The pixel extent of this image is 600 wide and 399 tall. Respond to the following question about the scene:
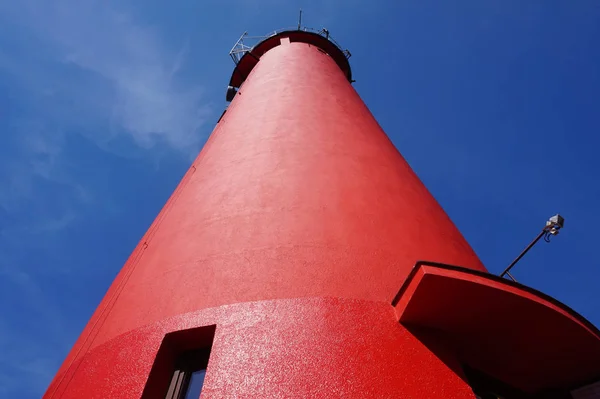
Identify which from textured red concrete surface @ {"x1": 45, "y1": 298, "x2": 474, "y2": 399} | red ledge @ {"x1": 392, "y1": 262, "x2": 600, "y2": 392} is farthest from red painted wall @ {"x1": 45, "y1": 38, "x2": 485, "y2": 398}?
red ledge @ {"x1": 392, "y1": 262, "x2": 600, "y2": 392}

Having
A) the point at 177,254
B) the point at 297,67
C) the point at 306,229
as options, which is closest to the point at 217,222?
the point at 177,254

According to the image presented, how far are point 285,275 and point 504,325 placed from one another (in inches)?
82.5

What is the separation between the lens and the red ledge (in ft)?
11.9

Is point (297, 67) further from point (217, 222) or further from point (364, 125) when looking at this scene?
point (217, 222)

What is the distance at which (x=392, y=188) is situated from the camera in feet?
17.4

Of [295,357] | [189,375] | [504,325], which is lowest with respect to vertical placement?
[295,357]

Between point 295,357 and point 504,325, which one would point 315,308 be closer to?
point 295,357

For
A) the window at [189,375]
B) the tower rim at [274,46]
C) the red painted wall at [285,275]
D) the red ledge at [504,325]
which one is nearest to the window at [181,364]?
the window at [189,375]

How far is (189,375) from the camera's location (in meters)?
3.79

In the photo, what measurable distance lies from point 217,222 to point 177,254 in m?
0.53

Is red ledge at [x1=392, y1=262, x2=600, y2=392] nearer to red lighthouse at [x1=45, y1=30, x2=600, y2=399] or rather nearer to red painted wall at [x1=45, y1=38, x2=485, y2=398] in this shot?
red lighthouse at [x1=45, y1=30, x2=600, y2=399]

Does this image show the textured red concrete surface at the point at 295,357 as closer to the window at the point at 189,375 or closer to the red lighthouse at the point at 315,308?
the red lighthouse at the point at 315,308

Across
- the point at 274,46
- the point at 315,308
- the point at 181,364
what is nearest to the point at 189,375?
the point at 181,364

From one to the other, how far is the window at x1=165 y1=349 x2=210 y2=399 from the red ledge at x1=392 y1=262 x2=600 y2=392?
1.80 meters
